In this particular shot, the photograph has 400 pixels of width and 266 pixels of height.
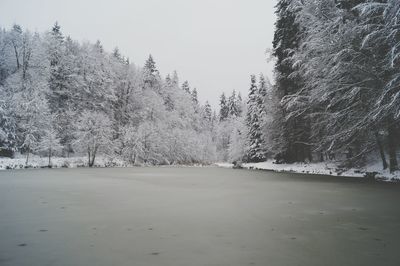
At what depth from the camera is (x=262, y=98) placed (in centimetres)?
4350

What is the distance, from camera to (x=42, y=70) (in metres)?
40.6

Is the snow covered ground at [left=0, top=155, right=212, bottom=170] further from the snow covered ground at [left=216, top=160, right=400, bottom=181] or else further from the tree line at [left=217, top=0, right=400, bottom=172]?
the tree line at [left=217, top=0, right=400, bottom=172]

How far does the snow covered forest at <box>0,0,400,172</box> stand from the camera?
14656 mm

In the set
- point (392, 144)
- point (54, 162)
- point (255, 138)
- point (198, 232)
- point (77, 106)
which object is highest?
point (77, 106)

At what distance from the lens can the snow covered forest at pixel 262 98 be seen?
14656 mm

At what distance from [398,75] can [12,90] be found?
3820 cm

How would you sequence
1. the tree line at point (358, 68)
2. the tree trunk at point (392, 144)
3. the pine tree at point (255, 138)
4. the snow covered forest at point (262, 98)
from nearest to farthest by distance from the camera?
1. the tree line at point (358, 68)
2. the snow covered forest at point (262, 98)
3. the tree trunk at point (392, 144)
4. the pine tree at point (255, 138)

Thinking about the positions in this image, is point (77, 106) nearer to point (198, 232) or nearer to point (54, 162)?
point (54, 162)

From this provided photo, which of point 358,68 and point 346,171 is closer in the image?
point 358,68

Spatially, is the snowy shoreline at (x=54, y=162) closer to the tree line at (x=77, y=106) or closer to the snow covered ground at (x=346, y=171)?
the tree line at (x=77, y=106)

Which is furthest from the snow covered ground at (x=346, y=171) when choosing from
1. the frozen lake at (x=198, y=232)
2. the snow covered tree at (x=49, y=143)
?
the snow covered tree at (x=49, y=143)

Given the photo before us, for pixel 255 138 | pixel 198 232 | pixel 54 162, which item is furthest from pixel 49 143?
pixel 198 232

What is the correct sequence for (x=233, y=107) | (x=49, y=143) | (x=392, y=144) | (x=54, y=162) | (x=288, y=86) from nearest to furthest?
(x=392, y=144), (x=288, y=86), (x=49, y=143), (x=54, y=162), (x=233, y=107)

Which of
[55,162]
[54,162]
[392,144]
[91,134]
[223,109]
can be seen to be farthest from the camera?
[223,109]
